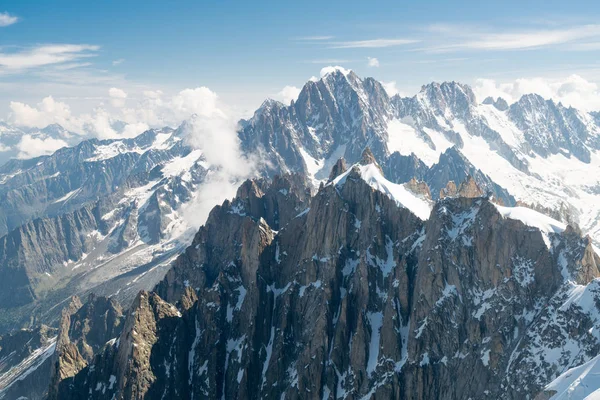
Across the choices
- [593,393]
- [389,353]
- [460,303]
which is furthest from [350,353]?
[593,393]

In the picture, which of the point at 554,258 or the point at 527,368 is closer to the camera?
the point at 527,368

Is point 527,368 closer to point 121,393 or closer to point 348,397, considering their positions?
point 348,397

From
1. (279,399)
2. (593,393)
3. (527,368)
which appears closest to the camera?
(593,393)

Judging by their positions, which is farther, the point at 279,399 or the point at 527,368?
the point at 279,399

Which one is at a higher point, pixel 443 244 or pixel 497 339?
pixel 443 244

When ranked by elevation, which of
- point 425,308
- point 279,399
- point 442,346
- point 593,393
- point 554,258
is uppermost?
point 593,393

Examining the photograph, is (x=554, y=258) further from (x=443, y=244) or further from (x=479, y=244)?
(x=443, y=244)

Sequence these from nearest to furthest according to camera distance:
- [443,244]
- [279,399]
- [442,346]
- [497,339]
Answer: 1. [497,339]
2. [442,346]
3. [443,244]
4. [279,399]

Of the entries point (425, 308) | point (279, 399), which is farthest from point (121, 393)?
point (425, 308)

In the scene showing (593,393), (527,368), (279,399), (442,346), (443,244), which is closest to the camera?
(593,393)
